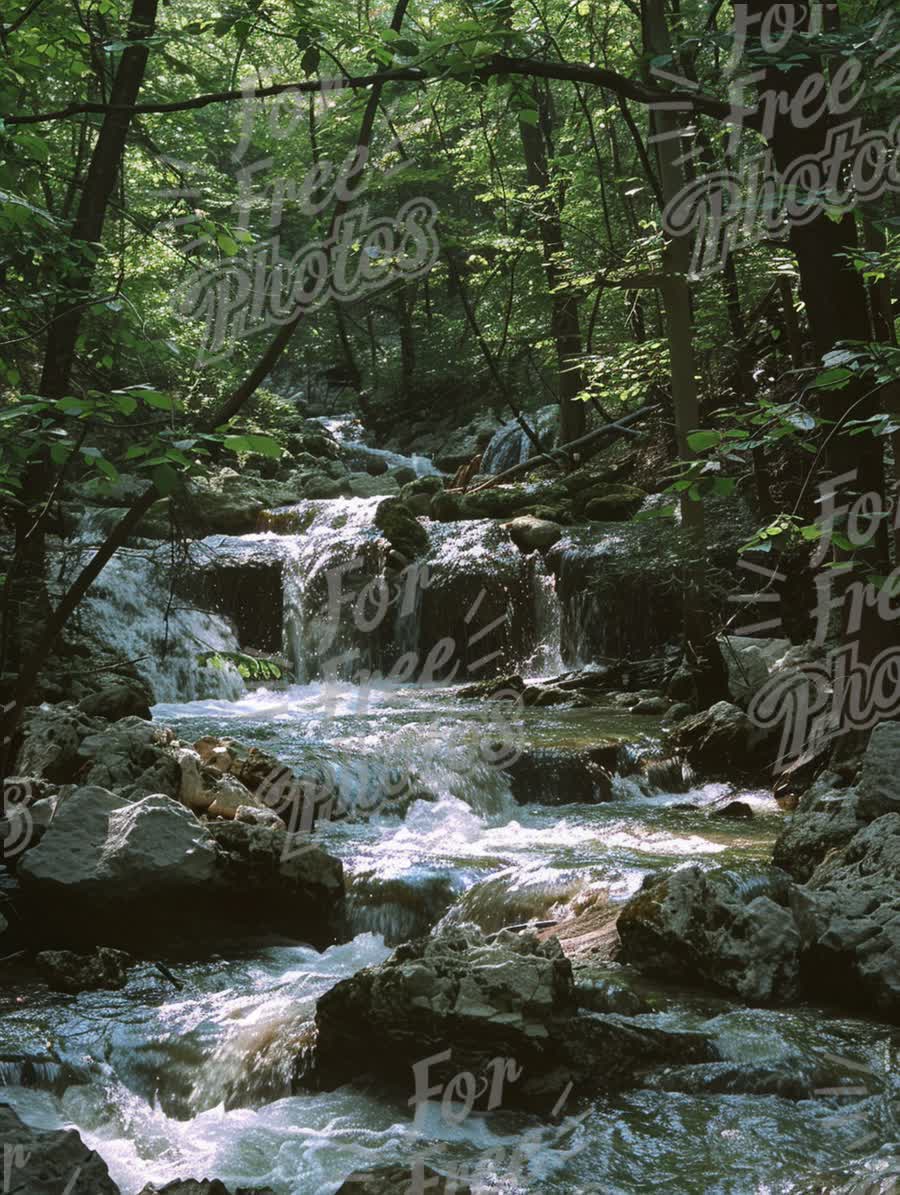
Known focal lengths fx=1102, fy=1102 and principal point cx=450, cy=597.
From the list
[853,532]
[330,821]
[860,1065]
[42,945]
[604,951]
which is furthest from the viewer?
[330,821]

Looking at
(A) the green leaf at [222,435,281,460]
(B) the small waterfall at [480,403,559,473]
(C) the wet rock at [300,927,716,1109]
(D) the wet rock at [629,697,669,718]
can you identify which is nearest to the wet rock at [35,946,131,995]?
(C) the wet rock at [300,927,716,1109]

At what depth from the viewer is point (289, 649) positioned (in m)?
15.0

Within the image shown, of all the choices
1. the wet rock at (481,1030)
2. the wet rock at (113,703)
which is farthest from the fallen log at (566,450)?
the wet rock at (481,1030)

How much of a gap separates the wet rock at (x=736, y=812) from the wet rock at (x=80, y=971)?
4502mm

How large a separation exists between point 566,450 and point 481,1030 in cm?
1369

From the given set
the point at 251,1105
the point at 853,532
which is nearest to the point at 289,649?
the point at 251,1105

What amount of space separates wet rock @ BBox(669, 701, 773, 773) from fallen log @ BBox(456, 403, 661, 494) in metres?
6.40

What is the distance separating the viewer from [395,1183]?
350 cm

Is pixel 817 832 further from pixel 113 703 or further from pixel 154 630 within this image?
pixel 154 630

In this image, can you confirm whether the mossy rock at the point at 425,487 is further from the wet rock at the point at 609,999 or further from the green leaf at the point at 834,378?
the green leaf at the point at 834,378

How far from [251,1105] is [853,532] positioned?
3.37m

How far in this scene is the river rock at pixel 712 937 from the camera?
5000mm

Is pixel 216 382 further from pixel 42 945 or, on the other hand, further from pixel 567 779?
pixel 42 945

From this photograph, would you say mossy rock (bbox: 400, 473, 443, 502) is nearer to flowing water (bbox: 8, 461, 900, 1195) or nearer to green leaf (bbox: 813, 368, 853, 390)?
flowing water (bbox: 8, 461, 900, 1195)
